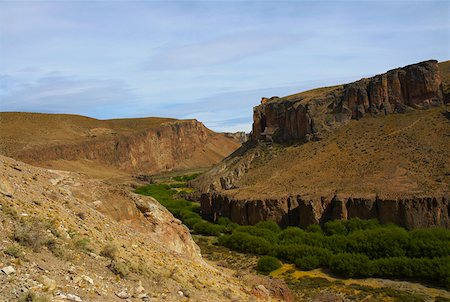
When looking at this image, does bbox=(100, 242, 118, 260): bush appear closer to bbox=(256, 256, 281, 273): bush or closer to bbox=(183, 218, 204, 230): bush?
bbox=(256, 256, 281, 273): bush

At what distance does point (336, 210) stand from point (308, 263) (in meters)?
11.6

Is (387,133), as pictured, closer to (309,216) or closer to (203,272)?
(309,216)

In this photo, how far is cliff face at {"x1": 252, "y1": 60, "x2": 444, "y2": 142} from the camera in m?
64.3

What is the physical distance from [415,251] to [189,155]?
4103 inches

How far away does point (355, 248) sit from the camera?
38.3m

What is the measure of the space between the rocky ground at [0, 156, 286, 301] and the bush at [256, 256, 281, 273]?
21.0 metres

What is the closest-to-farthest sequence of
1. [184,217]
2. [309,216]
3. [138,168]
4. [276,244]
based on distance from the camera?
[276,244] < [309,216] < [184,217] < [138,168]

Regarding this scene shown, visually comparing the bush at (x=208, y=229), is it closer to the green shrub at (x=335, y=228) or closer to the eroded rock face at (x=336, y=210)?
the eroded rock face at (x=336, y=210)

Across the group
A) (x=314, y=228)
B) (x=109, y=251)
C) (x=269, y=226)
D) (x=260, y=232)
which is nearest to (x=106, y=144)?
(x=269, y=226)

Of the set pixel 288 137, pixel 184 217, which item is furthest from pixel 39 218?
pixel 288 137

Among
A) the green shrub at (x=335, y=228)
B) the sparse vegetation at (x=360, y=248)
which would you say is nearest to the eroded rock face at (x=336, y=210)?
the green shrub at (x=335, y=228)

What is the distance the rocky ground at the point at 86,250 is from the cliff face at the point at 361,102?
2205 inches

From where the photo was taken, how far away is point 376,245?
1468 inches

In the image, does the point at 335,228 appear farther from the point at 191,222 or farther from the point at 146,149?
the point at 146,149
